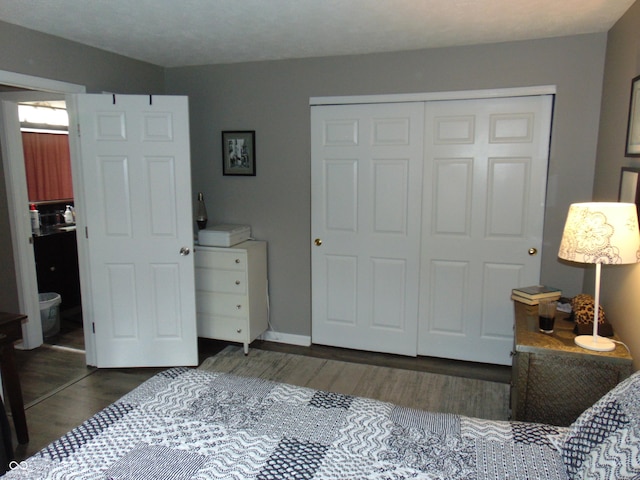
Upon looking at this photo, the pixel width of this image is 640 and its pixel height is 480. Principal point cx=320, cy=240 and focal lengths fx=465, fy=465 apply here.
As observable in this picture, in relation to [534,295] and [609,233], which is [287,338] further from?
[609,233]

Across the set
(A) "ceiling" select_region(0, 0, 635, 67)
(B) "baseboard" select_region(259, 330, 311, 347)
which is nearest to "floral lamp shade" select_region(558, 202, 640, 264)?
(A) "ceiling" select_region(0, 0, 635, 67)

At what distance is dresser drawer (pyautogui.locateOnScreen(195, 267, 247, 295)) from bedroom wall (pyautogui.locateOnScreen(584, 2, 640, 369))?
2.46 meters

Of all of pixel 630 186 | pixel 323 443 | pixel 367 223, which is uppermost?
pixel 630 186

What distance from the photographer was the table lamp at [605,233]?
193 centimetres

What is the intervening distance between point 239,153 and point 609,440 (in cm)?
328

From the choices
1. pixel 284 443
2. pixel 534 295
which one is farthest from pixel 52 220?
pixel 534 295

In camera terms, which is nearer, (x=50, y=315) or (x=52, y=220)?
(x=50, y=315)

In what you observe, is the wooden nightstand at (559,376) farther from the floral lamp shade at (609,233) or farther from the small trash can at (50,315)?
the small trash can at (50,315)

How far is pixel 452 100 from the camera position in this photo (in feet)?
11.0

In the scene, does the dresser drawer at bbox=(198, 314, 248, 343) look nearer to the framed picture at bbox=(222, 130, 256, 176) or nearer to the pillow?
the framed picture at bbox=(222, 130, 256, 176)

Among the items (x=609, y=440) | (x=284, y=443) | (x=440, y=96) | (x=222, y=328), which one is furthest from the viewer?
(x=222, y=328)

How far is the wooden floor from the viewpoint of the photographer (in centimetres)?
283

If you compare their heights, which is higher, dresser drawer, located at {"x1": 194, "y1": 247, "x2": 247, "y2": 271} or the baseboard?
dresser drawer, located at {"x1": 194, "y1": 247, "x2": 247, "y2": 271}

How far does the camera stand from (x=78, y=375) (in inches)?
135
